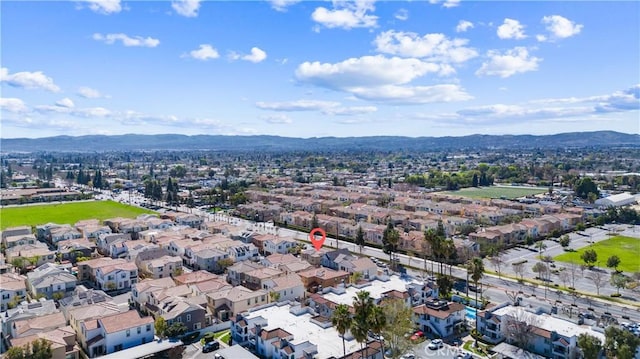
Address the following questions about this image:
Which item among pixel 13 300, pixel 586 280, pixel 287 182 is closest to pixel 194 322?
pixel 13 300

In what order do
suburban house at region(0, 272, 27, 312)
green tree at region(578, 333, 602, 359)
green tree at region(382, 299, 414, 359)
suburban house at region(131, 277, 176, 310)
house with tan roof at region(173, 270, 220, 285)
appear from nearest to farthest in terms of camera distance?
green tree at region(578, 333, 602, 359) < green tree at region(382, 299, 414, 359) < suburban house at region(131, 277, 176, 310) < suburban house at region(0, 272, 27, 312) < house with tan roof at region(173, 270, 220, 285)

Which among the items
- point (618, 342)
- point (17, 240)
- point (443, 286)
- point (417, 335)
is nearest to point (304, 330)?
point (417, 335)

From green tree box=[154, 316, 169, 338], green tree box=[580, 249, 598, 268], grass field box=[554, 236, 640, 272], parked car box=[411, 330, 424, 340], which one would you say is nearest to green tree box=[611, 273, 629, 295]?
green tree box=[580, 249, 598, 268]

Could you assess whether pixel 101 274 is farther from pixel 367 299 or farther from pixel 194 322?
pixel 367 299

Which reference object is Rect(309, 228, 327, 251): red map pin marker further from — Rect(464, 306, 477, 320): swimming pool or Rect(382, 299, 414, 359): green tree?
Rect(382, 299, 414, 359): green tree

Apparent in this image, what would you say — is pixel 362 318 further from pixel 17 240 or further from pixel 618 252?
pixel 17 240

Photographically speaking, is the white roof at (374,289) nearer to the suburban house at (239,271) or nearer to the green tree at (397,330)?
the green tree at (397,330)

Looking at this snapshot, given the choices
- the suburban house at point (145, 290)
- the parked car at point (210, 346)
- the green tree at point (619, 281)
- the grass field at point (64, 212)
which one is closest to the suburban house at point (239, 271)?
the suburban house at point (145, 290)
